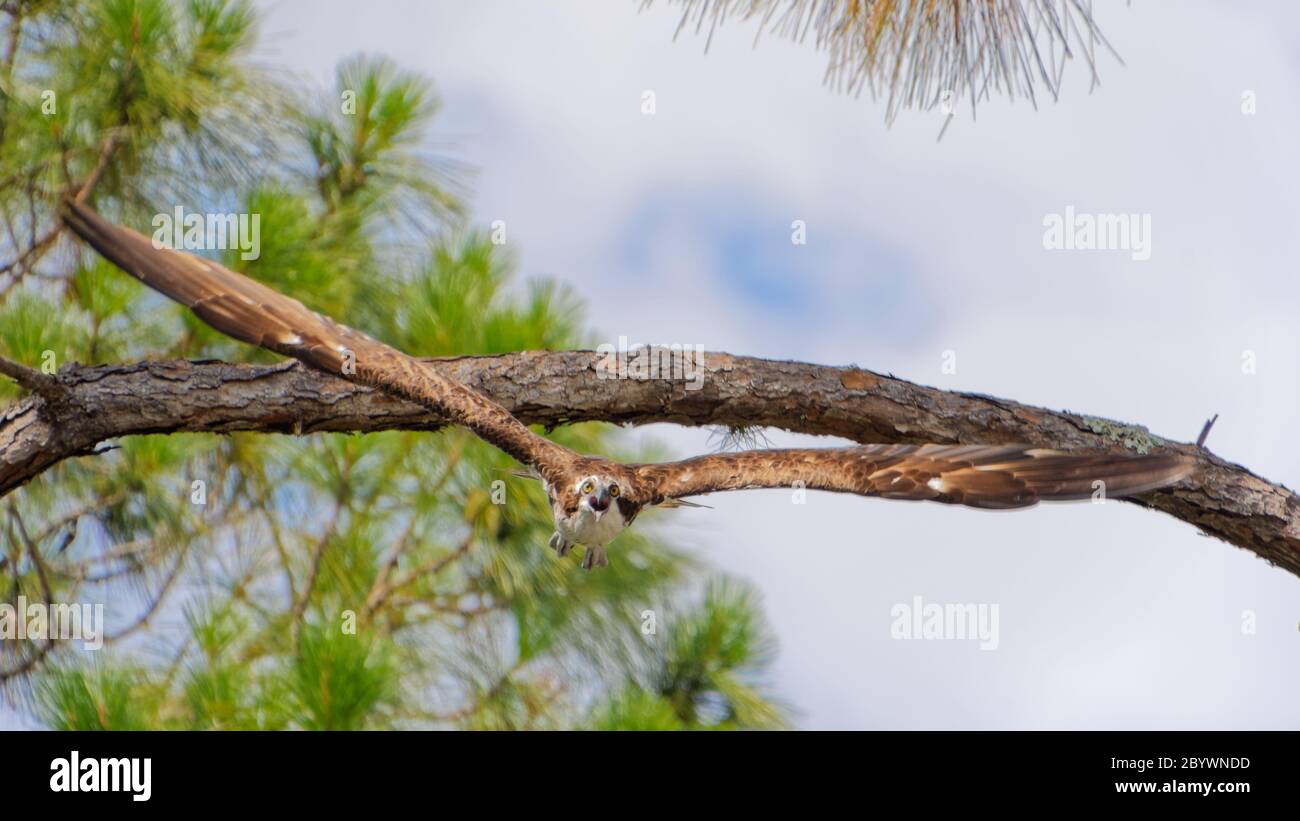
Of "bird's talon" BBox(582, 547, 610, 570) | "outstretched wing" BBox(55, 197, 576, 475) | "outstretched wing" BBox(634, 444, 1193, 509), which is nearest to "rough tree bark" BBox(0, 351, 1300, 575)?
"outstretched wing" BBox(55, 197, 576, 475)

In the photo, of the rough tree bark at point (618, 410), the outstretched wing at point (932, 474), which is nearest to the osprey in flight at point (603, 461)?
the outstretched wing at point (932, 474)

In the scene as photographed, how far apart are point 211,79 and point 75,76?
640 millimetres

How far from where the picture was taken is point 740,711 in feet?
21.9

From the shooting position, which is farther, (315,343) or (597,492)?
(315,343)

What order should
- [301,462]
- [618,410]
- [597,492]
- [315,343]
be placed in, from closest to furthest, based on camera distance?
[597,492]
[315,343]
[618,410]
[301,462]

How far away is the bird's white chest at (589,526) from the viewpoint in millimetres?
3576

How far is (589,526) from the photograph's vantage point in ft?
11.8

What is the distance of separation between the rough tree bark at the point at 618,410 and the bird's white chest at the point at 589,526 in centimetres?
66

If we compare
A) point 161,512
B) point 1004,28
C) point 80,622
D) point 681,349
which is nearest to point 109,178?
point 161,512

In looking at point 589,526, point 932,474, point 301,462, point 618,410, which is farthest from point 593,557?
point 301,462

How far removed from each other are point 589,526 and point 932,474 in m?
0.94

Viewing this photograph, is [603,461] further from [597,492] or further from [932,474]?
[932,474]

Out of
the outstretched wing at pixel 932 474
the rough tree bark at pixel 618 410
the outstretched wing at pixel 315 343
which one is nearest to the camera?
the outstretched wing at pixel 932 474

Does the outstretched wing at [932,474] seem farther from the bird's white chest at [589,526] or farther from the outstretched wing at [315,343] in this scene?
the outstretched wing at [315,343]
